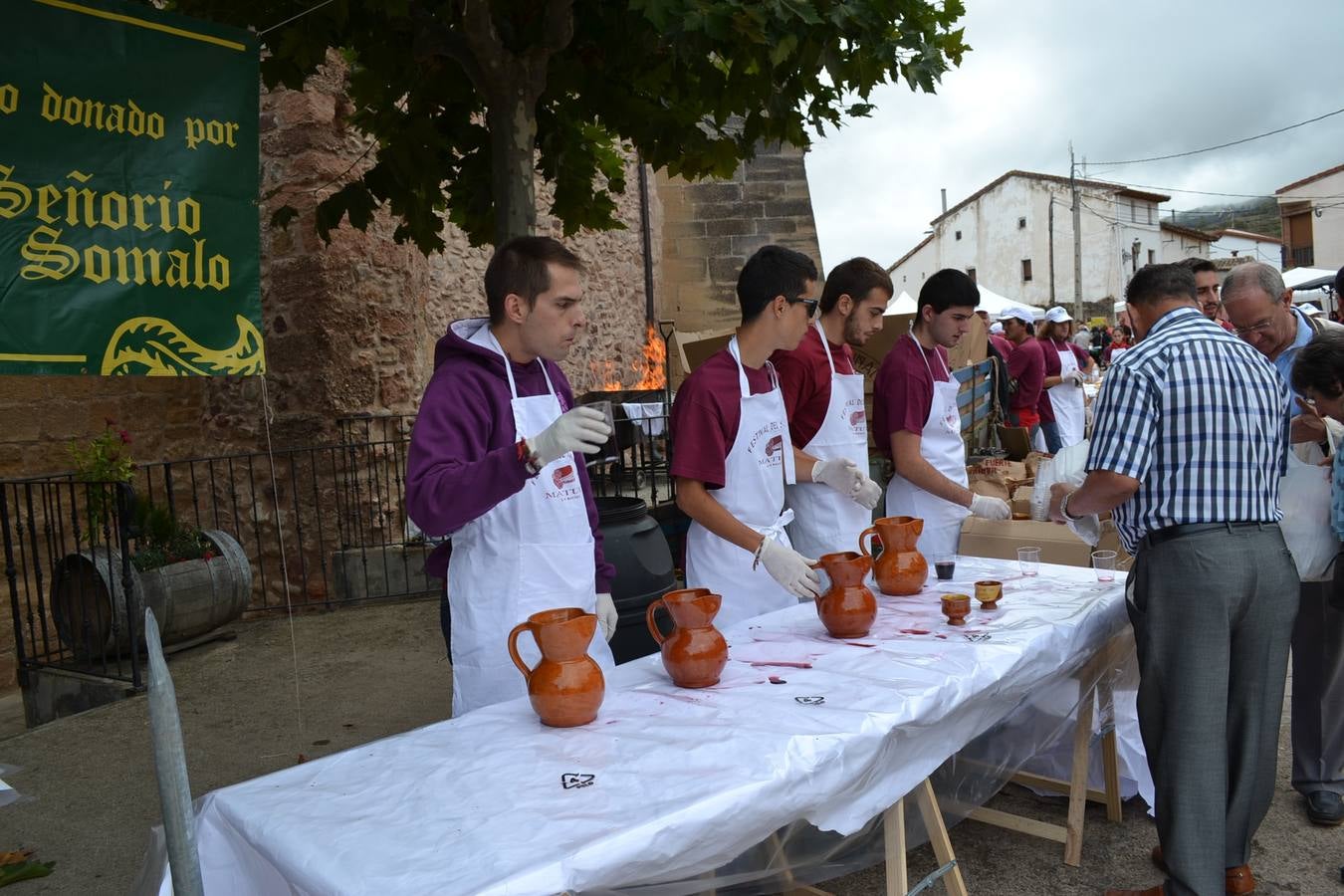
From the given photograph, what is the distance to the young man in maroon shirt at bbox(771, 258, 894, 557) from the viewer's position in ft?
11.5

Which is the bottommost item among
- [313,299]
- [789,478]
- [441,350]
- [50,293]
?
[789,478]

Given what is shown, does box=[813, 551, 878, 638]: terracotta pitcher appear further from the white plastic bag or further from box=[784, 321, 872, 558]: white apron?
the white plastic bag

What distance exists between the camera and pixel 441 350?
2.49 meters

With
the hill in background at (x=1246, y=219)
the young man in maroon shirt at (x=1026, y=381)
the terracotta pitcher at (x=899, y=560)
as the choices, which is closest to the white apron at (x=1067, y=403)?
the young man in maroon shirt at (x=1026, y=381)

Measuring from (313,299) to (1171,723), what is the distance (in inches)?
254

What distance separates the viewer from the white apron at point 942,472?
145 inches

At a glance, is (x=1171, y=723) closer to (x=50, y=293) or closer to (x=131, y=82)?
(x=50, y=293)

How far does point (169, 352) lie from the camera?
296cm

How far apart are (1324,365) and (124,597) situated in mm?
6123

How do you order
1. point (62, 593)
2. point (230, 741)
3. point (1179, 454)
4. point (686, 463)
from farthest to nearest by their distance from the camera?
point (62, 593)
point (230, 741)
point (686, 463)
point (1179, 454)

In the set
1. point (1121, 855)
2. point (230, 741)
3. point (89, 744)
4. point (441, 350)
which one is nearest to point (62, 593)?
point (89, 744)

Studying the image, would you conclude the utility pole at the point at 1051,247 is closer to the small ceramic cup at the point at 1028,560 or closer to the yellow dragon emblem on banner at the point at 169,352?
the small ceramic cup at the point at 1028,560

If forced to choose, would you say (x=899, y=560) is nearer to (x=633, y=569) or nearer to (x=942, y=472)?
(x=942, y=472)

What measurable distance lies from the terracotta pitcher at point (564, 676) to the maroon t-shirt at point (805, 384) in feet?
6.07
